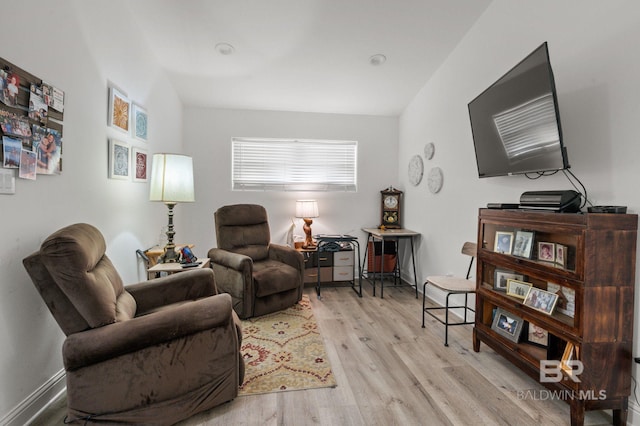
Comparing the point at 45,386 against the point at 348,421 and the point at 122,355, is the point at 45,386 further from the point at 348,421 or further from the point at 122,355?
the point at 348,421

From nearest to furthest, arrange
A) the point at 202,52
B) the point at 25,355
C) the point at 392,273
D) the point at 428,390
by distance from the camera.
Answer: the point at 25,355 → the point at 428,390 → the point at 202,52 → the point at 392,273

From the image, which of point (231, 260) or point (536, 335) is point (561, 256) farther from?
point (231, 260)

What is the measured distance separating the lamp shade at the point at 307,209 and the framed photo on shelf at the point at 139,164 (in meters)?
1.80

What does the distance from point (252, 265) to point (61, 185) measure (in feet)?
5.15

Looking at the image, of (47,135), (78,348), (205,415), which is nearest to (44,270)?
(78,348)

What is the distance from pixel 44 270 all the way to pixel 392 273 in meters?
3.72

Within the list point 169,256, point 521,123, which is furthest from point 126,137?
point 521,123

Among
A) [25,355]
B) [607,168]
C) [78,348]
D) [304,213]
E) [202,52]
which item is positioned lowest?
[25,355]

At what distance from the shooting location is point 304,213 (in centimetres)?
399

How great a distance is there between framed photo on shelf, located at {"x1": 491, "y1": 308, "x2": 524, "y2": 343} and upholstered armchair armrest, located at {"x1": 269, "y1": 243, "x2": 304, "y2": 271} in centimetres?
183

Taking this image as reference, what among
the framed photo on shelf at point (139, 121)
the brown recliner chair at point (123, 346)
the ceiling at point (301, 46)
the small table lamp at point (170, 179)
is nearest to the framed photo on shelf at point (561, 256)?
the brown recliner chair at point (123, 346)

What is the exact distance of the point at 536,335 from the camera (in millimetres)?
1962

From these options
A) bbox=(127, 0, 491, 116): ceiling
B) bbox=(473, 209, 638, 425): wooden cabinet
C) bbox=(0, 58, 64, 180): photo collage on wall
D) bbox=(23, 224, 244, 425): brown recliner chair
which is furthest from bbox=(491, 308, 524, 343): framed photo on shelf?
bbox=(0, 58, 64, 180): photo collage on wall

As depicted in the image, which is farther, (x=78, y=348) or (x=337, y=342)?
(x=337, y=342)
